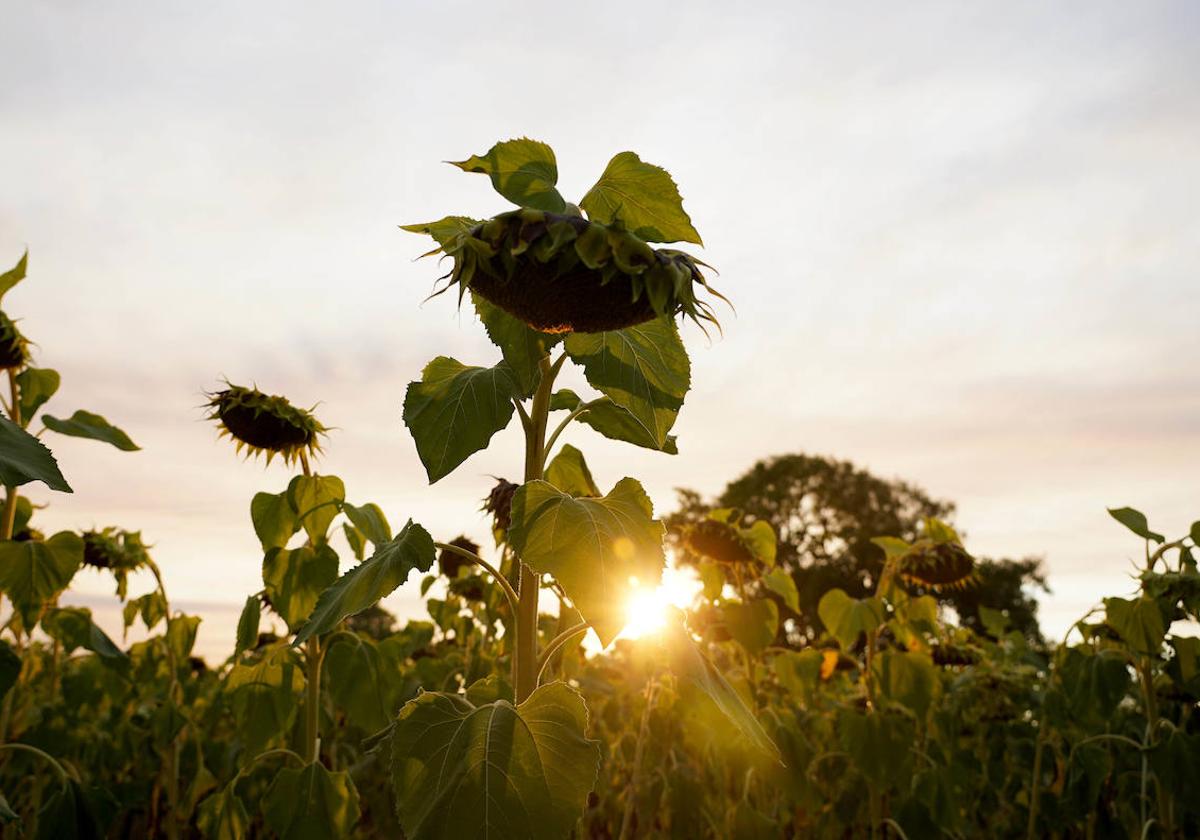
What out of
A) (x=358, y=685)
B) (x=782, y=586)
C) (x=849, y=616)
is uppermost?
(x=782, y=586)

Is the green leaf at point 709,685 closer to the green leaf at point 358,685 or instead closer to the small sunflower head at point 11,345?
the green leaf at point 358,685

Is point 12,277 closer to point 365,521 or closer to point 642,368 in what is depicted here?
point 365,521

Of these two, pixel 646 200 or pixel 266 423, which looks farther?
pixel 266 423

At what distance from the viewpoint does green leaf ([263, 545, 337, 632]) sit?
2703 mm

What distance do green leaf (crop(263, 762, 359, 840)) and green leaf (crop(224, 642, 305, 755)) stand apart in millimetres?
257

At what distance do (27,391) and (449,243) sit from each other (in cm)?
238

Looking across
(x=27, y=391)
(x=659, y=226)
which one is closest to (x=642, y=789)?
(x=27, y=391)

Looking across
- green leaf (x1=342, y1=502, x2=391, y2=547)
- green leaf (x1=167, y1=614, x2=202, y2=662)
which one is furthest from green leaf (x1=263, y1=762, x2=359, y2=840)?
green leaf (x1=167, y1=614, x2=202, y2=662)

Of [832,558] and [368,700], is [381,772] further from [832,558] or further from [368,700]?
[832,558]

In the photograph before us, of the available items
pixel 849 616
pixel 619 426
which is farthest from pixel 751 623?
pixel 619 426

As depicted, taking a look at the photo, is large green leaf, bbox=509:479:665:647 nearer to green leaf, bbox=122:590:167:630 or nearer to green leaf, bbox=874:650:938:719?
green leaf, bbox=874:650:938:719

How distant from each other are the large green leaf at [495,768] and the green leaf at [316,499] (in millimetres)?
1300

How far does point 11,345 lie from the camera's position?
10.0 feet

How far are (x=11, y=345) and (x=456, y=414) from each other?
2087 mm
